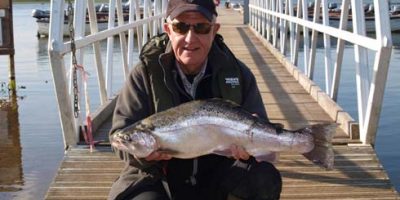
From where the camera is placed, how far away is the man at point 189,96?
3.54m

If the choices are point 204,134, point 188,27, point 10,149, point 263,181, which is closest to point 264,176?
point 263,181

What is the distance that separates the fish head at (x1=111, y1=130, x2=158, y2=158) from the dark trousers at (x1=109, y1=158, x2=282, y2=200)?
37 cm

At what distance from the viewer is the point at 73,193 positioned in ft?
16.3

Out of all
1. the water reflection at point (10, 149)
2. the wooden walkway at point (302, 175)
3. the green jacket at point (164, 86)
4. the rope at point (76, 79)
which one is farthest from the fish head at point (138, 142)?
the water reflection at point (10, 149)

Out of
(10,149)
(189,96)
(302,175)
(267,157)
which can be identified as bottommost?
(10,149)

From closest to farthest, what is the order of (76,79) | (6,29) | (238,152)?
(238,152)
(76,79)
(6,29)

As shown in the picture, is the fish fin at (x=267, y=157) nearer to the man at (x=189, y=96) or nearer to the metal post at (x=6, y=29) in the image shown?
the man at (x=189, y=96)

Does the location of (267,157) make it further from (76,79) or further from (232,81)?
(76,79)

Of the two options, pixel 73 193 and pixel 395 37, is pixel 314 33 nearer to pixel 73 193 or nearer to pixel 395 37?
pixel 73 193

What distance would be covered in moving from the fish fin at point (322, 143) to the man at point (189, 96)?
0.28 metres

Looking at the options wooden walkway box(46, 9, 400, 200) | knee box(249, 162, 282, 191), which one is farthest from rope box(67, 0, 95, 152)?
knee box(249, 162, 282, 191)

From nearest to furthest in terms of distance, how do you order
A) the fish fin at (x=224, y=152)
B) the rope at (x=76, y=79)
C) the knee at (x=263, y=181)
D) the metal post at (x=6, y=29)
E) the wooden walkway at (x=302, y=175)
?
the fish fin at (x=224, y=152), the knee at (x=263, y=181), the wooden walkway at (x=302, y=175), the rope at (x=76, y=79), the metal post at (x=6, y=29)

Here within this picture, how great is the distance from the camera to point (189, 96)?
370 centimetres

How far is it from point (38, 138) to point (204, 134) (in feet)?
26.3
